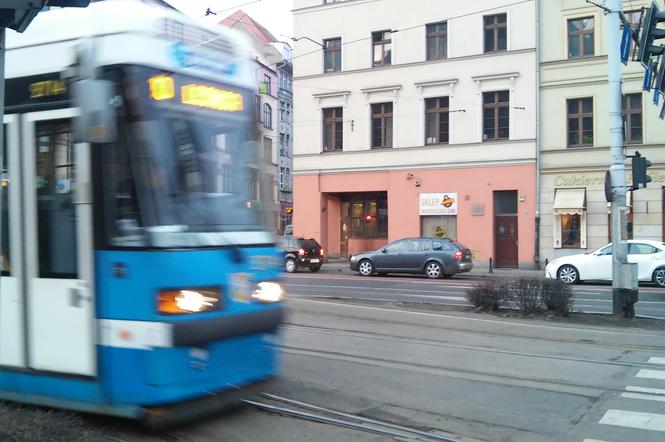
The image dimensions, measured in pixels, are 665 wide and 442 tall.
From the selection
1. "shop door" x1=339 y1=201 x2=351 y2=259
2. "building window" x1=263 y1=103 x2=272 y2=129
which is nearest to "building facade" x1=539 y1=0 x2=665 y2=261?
"shop door" x1=339 y1=201 x2=351 y2=259

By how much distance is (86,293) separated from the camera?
524cm

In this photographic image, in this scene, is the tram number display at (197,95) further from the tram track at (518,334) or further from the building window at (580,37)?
the building window at (580,37)

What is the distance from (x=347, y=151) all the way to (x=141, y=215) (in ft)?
94.9

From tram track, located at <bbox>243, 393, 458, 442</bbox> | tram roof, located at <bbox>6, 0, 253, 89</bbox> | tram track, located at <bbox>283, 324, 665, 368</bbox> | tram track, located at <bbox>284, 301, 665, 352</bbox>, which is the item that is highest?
tram roof, located at <bbox>6, 0, 253, 89</bbox>

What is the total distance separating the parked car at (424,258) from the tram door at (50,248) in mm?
19753

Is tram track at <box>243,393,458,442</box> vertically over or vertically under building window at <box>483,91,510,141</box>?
under

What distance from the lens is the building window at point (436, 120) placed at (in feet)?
104

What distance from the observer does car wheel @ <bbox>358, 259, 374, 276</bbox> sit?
25.8 m

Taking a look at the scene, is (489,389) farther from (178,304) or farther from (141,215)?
(141,215)

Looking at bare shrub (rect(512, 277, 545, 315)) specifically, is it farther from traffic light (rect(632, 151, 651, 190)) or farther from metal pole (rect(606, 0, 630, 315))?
traffic light (rect(632, 151, 651, 190))

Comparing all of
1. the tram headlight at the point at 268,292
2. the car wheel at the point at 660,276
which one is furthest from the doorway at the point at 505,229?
the tram headlight at the point at 268,292

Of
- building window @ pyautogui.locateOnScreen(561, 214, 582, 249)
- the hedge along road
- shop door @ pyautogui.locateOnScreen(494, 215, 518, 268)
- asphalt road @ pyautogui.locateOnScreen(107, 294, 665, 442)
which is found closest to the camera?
asphalt road @ pyautogui.locateOnScreen(107, 294, 665, 442)

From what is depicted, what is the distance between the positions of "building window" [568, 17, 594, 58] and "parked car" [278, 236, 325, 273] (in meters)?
14.5

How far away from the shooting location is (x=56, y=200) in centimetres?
542
